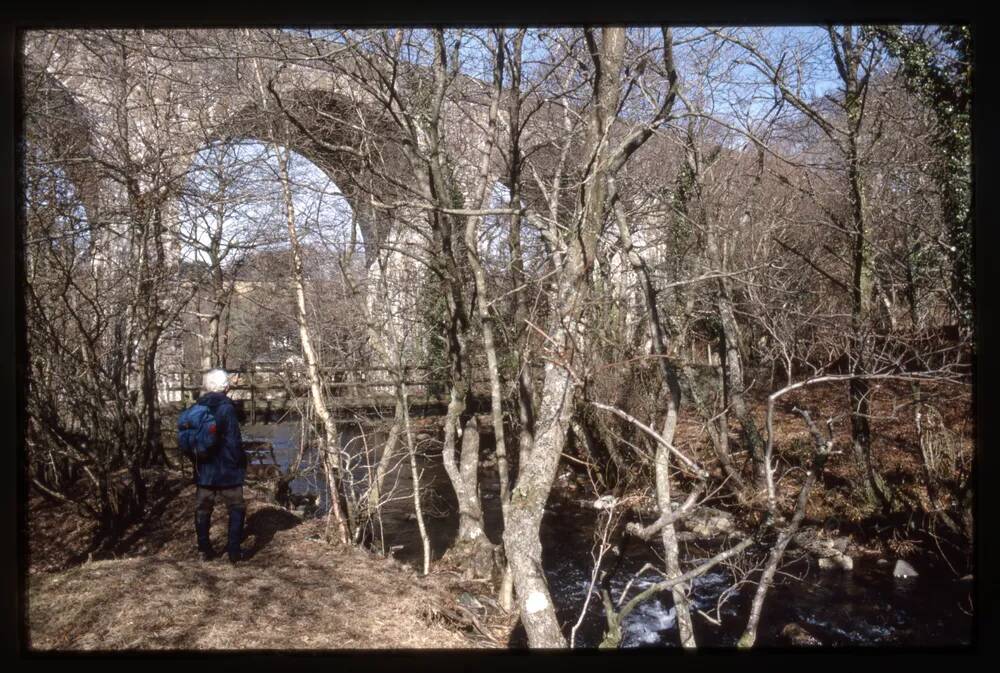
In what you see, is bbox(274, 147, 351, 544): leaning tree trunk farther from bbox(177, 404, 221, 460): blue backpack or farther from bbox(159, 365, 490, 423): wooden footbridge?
bbox(177, 404, 221, 460): blue backpack

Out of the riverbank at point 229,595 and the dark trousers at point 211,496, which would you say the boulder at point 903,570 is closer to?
the riverbank at point 229,595

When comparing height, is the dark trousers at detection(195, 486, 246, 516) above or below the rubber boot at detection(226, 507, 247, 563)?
above

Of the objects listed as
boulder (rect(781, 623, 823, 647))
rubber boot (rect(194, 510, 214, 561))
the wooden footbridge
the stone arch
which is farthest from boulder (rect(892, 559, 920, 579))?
rubber boot (rect(194, 510, 214, 561))

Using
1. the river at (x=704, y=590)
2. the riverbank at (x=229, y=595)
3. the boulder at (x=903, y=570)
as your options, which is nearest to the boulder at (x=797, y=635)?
the river at (x=704, y=590)

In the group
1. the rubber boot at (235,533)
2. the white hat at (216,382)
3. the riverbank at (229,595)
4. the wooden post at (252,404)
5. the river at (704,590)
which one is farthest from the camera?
the wooden post at (252,404)

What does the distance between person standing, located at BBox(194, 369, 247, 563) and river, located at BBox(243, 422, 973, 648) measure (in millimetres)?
1151

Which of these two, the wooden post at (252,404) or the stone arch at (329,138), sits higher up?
the stone arch at (329,138)

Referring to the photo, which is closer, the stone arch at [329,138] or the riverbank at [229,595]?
the riverbank at [229,595]

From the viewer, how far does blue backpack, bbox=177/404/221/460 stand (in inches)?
131

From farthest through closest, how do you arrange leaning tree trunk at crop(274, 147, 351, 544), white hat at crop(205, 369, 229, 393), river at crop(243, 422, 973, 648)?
leaning tree trunk at crop(274, 147, 351, 544)
river at crop(243, 422, 973, 648)
white hat at crop(205, 369, 229, 393)

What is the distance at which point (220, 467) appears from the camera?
3482 mm

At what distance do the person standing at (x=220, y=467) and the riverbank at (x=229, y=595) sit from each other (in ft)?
0.71

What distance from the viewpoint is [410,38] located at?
420cm

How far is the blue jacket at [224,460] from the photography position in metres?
3.42
